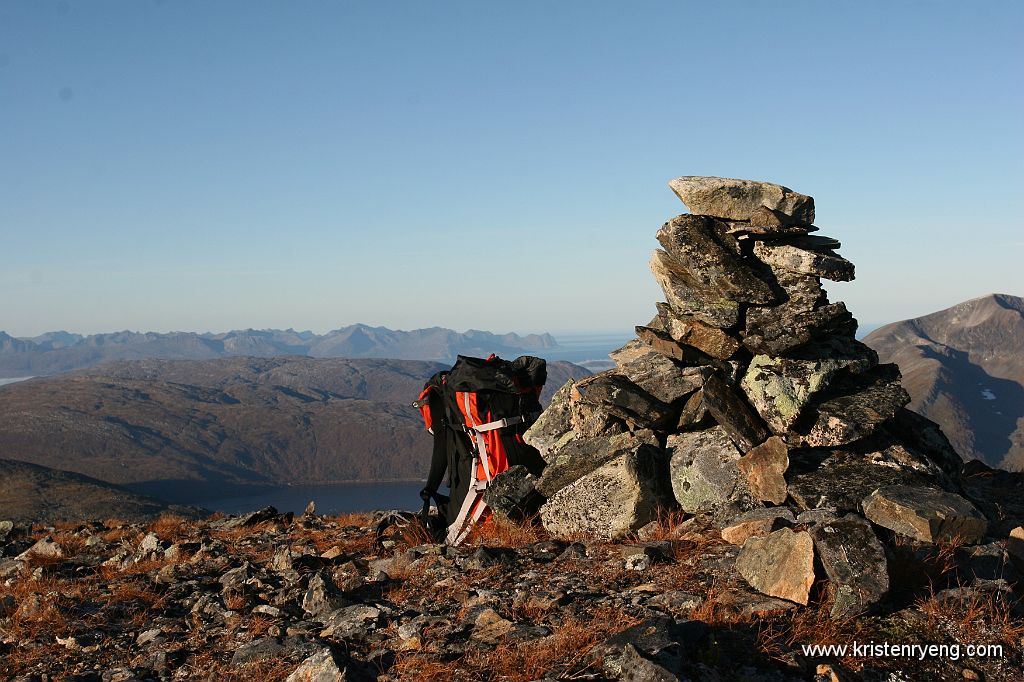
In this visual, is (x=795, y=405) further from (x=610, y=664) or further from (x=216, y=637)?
(x=216, y=637)

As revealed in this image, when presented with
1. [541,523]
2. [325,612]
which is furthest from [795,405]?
[325,612]

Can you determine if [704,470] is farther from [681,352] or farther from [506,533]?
[506,533]

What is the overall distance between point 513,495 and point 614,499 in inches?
74.0

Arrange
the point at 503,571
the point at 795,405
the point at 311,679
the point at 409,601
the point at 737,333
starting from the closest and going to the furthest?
the point at 311,679 < the point at 409,601 < the point at 503,571 < the point at 795,405 < the point at 737,333

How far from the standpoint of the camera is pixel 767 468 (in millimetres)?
11234

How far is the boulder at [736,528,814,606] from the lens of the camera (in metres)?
7.88

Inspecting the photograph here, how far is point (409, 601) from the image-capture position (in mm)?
9258

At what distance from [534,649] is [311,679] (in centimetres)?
214

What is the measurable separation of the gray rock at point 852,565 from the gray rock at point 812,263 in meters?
5.39

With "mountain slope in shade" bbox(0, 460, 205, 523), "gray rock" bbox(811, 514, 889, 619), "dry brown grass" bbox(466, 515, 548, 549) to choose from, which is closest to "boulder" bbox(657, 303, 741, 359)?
"dry brown grass" bbox(466, 515, 548, 549)

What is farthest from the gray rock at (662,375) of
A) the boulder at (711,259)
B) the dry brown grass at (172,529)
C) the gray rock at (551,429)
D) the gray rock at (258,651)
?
the dry brown grass at (172,529)

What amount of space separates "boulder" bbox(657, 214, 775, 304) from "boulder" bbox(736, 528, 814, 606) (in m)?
5.08

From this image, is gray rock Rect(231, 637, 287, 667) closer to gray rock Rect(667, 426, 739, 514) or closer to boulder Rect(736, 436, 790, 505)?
gray rock Rect(667, 426, 739, 514)

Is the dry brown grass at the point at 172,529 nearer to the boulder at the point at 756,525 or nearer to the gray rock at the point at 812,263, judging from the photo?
the boulder at the point at 756,525
